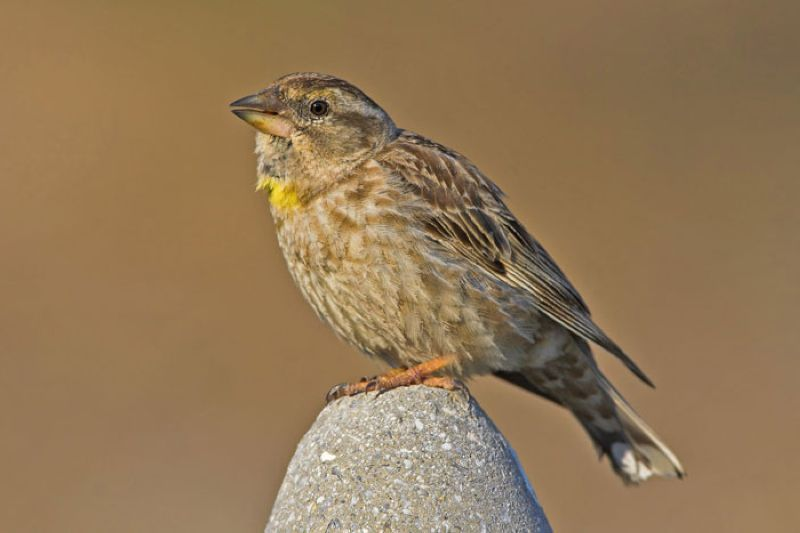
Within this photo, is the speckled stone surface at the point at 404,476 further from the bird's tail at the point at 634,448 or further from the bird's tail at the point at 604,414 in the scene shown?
the bird's tail at the point at 634,448

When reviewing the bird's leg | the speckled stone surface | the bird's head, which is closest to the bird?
the bird's head

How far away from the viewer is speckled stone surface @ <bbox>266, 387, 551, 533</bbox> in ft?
15.9

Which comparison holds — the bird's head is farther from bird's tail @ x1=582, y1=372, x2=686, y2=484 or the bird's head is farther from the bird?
bird's tail @ x1=582, y1=372, x2=686, y2=484

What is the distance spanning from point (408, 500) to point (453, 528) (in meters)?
0.18

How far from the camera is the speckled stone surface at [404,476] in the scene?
4.85 meters

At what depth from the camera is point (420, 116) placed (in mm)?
18734

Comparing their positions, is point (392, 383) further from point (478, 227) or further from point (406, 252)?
point (478, 227)

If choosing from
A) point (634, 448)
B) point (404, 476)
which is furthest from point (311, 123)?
point (404, 476)

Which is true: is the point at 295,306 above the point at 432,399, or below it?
below

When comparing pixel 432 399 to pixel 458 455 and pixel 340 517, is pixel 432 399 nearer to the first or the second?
pixel 458 455

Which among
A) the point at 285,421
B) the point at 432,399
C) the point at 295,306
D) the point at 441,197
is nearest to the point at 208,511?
the point at 285,421

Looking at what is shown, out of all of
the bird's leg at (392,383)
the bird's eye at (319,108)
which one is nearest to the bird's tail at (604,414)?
the bird's leg at (392,383)

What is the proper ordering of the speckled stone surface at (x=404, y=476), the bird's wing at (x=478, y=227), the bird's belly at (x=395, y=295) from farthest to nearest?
the bird's wing at (x=478, y=227)
the bird's belly at (x=395, y=295)
the speckled stone surface at (x=404, y=476)

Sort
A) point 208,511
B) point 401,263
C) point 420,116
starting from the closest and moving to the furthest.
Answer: point 401,263 < point 208,511 < point 420,116
